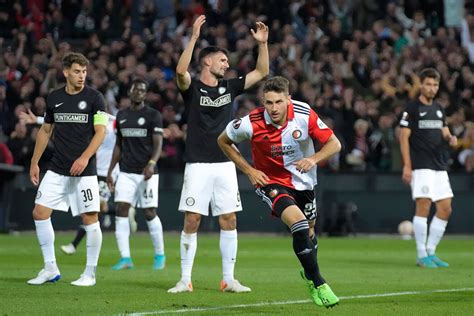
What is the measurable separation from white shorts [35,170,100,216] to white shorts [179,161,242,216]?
→ 1095mm

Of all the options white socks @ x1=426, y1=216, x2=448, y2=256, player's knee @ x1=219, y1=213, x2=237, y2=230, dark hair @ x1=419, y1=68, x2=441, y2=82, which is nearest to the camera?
player's knee @ x1=219, y1=213, x2=237, y2=230

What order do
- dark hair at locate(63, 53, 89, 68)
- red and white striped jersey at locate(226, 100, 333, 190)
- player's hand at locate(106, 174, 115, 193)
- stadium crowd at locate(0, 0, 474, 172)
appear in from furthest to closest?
stadium crowd at locate(0, 0, 474, 172)
player's hand at locate(106, 174, 115, 193)
dark hair at locate(63, 53, 89, 68)
red and white striped jersey at locate(226, 100, 333, 190)

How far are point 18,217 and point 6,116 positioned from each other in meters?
3.01

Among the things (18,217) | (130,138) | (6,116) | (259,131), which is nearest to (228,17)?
(6,116)

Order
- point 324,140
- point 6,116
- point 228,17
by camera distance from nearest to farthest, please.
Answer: point 324,140, point 6,116, point 228,17

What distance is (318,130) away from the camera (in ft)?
37.6

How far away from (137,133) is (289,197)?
5.89 metres

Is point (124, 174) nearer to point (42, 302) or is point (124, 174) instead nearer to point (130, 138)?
point (130, 138)

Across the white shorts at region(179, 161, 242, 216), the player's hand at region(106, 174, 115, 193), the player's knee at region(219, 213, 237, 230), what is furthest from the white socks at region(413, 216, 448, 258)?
the white shorts at region(179, 161, 242, 216)

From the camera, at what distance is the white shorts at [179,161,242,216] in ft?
42.5

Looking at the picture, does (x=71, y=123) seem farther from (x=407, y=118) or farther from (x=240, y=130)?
(x=407, y=118)

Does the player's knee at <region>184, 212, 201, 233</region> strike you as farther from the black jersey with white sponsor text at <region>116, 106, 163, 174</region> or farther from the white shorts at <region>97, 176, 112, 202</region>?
the white shorts at <region>97, 176, 112, 202</region>

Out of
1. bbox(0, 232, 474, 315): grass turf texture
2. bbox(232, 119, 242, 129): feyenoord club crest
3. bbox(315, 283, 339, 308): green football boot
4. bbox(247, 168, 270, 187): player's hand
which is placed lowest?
bbox(0, 232, 474, 315): grass turf texture

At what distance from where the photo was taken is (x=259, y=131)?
454 inches
